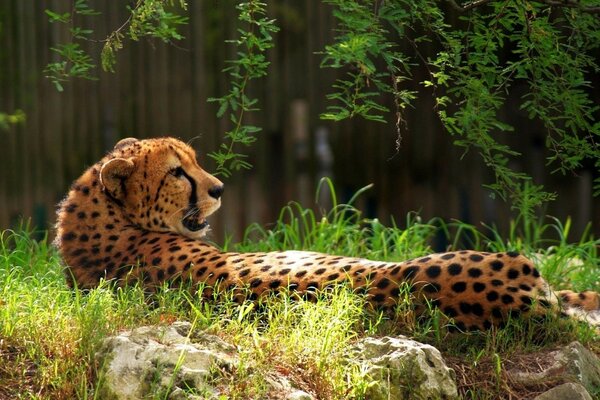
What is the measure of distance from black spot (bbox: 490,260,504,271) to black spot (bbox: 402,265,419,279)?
0.30 metres

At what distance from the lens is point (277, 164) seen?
754cm

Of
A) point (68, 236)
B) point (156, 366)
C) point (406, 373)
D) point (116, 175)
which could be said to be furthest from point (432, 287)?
point (68, 236)

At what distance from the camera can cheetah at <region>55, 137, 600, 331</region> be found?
448cm

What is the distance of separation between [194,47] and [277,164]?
1.02 m

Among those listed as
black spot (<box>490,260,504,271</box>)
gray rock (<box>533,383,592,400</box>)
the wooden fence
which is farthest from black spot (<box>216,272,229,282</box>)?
the wooden fence

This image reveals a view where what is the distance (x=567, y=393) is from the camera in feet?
14.1

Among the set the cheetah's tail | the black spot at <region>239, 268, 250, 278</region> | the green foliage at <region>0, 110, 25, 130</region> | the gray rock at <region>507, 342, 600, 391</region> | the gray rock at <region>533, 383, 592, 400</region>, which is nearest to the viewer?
the gray rock at <region>533, 383, 592, 400</region>

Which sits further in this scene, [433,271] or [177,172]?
[177,172]

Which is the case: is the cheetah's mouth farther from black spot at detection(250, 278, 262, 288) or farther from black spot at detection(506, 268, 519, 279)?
black spot at detection(506, 268, 519, 279)

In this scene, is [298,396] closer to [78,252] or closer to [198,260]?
[198,260]

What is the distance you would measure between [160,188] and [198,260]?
0.52 meters

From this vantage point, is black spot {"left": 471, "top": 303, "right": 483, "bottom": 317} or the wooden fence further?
the wooden fence

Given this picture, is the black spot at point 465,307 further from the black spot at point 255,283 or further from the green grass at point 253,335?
the black spot at point 255,283

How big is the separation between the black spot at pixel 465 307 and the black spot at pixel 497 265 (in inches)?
7.1
